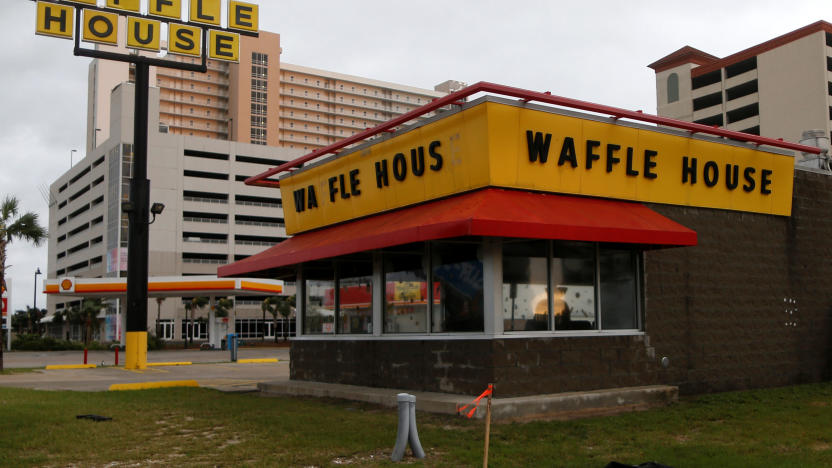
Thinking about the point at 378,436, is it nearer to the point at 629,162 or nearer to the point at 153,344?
the point at 629,162

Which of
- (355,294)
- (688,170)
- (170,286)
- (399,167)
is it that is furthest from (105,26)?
(170,286)

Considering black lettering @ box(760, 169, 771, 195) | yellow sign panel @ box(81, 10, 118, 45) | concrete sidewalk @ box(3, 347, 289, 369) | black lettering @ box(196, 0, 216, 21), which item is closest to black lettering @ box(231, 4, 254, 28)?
black lettering @ box(196, 0, 216, 21)

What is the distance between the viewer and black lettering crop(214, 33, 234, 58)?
27.9 meters

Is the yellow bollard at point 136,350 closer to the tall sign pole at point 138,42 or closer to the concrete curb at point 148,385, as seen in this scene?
the tall sign pole at point 138,42

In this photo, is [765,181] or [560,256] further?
[765,181]

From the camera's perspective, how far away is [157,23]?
26562 mm

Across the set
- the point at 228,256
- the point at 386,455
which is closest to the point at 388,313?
the point at 386,455

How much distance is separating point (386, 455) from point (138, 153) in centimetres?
1964

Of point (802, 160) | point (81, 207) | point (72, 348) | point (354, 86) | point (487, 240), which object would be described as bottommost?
point (72, 348)

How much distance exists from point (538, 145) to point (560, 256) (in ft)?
6.62

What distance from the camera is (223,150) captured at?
99.0 metres

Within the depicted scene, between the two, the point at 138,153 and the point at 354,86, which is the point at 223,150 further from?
the point at 138,153

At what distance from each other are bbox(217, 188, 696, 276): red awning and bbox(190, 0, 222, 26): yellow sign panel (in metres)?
15.7

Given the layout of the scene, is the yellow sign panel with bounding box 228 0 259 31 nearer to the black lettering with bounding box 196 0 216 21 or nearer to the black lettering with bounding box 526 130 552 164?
the black lettering with bounding box 196 0 216 21
